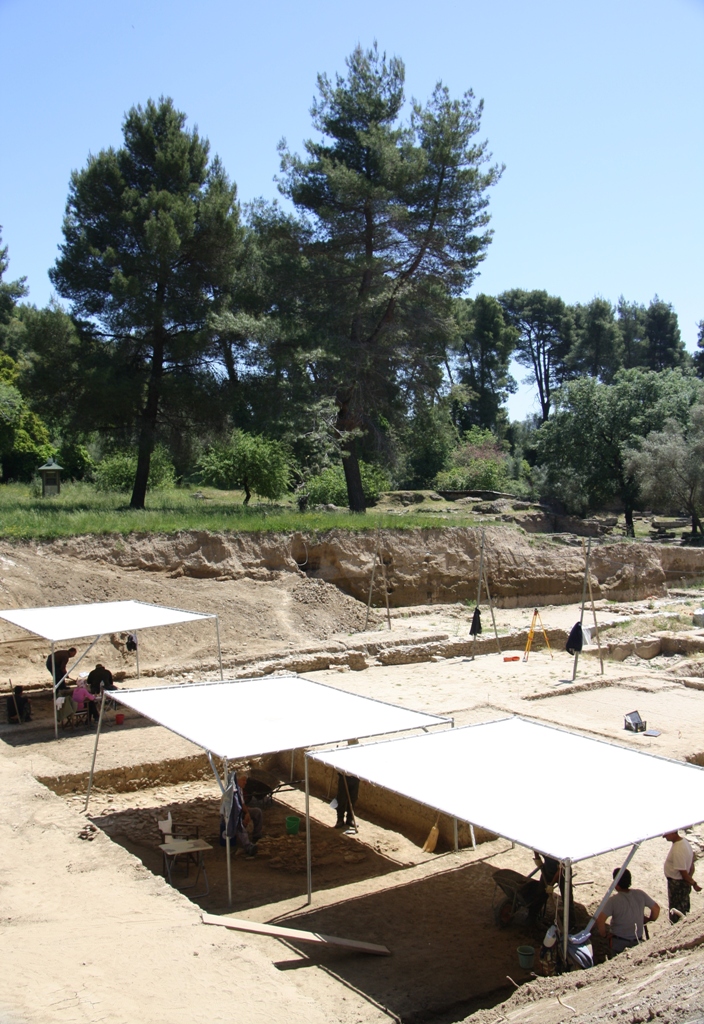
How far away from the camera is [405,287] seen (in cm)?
2820

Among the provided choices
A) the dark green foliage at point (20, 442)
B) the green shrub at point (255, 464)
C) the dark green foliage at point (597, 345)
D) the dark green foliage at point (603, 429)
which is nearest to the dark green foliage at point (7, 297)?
the dark green foliage at point (20, 442)

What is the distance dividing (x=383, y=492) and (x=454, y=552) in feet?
52.2

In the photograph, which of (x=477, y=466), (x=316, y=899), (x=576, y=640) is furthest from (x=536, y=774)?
(x=477, y=466)

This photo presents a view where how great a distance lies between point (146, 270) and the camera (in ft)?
81.7

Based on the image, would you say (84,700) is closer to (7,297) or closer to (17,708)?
(17,708)

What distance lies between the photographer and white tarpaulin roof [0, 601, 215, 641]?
13.3 meters

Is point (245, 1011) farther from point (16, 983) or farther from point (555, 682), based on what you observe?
point (555, 682)

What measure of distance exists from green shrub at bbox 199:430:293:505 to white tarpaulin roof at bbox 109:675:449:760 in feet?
69.3

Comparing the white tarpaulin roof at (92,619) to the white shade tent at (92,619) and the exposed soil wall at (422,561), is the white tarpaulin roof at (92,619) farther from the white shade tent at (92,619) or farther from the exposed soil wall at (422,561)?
the exposed soil wall at (422,561)

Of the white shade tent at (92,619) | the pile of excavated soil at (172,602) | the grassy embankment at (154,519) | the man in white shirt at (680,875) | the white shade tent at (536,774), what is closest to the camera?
the white shade tent at (536,774)

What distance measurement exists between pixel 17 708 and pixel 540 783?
9.30 metres

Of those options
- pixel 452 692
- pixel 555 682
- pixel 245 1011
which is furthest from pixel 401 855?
pixel 555 682

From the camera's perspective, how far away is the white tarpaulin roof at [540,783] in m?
6.90

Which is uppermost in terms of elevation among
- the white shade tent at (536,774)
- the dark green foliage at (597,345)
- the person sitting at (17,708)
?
the dark green foliage at (597,345)
